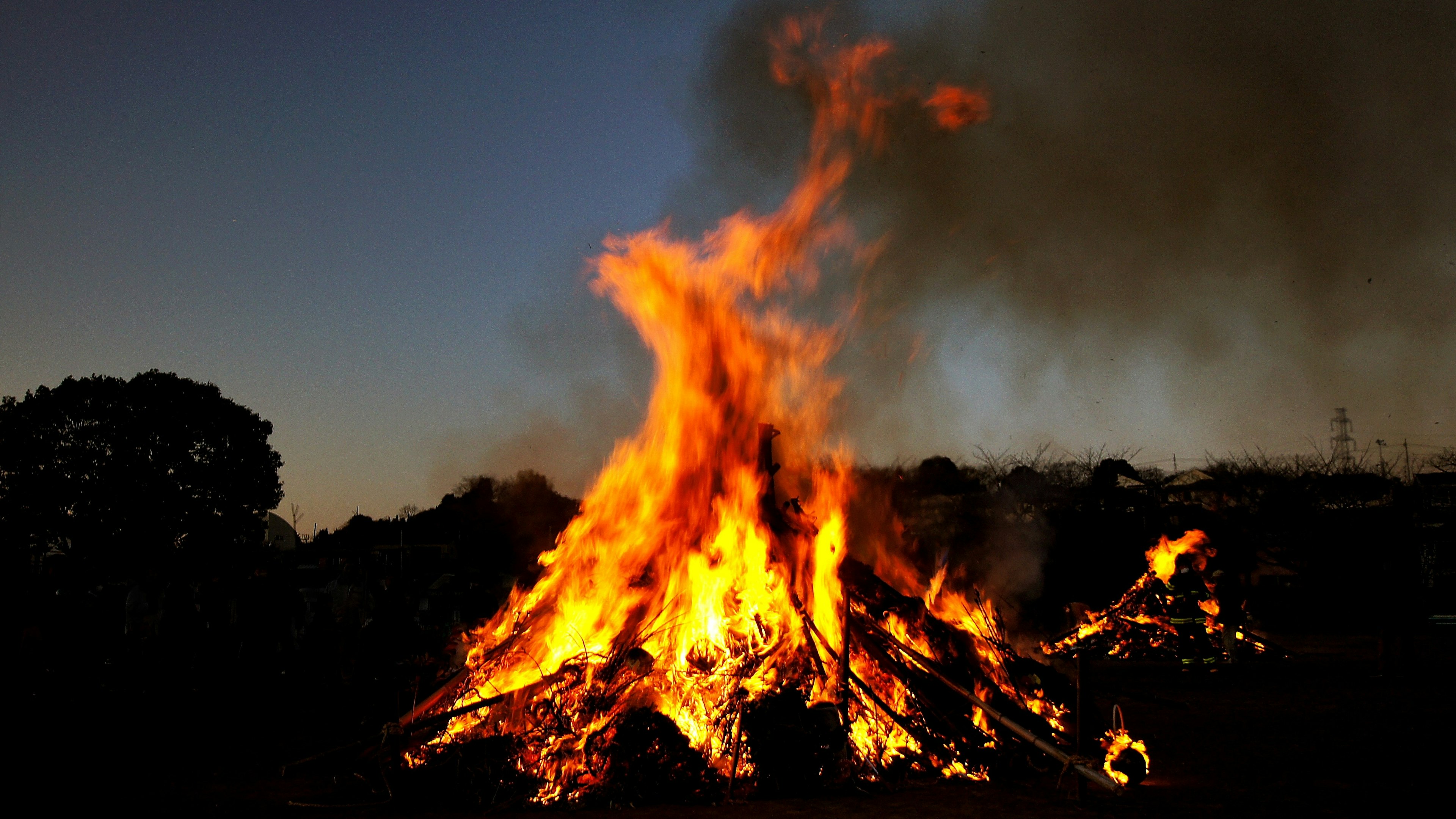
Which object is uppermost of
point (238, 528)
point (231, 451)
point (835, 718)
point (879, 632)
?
point (231, 451)

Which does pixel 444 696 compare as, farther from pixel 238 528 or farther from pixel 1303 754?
pixel 238 528

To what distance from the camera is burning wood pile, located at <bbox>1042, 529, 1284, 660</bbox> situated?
18.7m

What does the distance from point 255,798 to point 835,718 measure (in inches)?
169

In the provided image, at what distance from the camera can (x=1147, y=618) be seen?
19062 mm

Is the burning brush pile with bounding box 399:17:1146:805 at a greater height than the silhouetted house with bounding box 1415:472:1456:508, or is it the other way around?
the silhouetted house with bounding box 1415:472:1456:508

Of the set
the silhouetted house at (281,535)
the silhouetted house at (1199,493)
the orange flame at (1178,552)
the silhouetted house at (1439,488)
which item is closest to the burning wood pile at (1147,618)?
the orange flame at (1178,552)

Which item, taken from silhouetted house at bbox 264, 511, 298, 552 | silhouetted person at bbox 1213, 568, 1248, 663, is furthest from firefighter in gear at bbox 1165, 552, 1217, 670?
silhouetted house at bbox 264, 511, 298, 552

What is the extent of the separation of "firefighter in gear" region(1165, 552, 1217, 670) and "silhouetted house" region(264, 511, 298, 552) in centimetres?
3151

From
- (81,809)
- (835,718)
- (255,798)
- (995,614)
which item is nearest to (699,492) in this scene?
(835,718)

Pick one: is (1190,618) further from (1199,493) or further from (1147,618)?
(1199,493)

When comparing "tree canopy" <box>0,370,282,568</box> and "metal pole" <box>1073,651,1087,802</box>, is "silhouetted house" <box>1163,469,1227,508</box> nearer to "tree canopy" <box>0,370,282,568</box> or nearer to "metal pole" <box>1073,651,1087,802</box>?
"metal pole" <box>1073,651,1087,802</box>

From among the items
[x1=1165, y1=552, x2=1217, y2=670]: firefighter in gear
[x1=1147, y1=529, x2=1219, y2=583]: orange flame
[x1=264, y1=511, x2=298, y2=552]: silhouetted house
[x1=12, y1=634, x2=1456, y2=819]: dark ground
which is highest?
[x1=264, y1=511, x2=298, y2=552]: silhouetted house

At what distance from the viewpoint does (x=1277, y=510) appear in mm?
31312

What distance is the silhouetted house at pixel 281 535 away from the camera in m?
37.5
